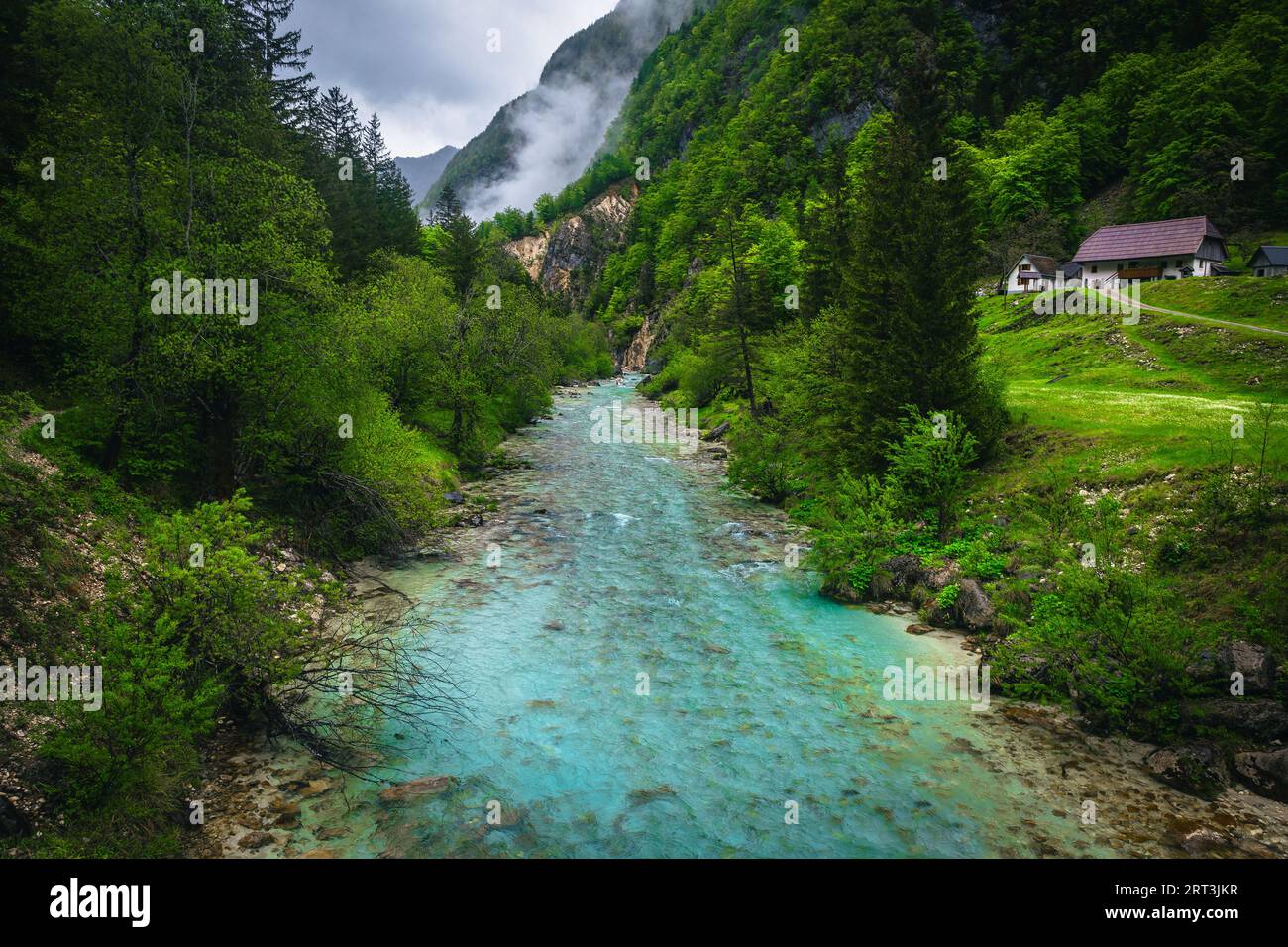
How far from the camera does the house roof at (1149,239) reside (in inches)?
2265

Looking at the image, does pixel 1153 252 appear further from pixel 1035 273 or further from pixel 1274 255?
pixel 1274 255

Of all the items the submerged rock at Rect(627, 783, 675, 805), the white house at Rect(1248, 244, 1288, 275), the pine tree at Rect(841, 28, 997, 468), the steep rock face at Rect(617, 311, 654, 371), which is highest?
the steep rock face at Rect(617, 311, 654, 371)

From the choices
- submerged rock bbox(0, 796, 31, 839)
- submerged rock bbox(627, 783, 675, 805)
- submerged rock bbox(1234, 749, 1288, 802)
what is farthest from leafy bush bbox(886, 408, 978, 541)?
submerged rock bbox(0, 796, 31, 839)

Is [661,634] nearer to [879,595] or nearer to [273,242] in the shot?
[879,595]

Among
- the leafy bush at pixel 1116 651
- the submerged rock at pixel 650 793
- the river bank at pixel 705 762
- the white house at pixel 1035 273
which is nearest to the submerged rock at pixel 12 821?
the river bank at pixel 705 762

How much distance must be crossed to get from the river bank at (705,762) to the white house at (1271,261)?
56.2 meters

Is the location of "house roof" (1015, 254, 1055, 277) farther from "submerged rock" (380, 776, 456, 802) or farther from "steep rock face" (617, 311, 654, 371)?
"steep rock face" (617, 311, 654, 371)

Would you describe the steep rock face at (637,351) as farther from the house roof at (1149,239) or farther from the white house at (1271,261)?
the white house at (1271,261)

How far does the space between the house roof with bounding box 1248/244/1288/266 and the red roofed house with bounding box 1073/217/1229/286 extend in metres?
4.87

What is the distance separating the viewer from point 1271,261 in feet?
158

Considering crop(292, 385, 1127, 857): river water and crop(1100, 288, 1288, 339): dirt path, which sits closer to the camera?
crop(292, 385, 1127, 857): river water

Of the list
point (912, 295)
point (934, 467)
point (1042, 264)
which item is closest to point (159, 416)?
point (934, 467)

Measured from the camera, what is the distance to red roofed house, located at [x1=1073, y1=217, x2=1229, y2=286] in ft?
187

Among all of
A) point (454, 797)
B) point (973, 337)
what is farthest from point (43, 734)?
point (973, 337)
